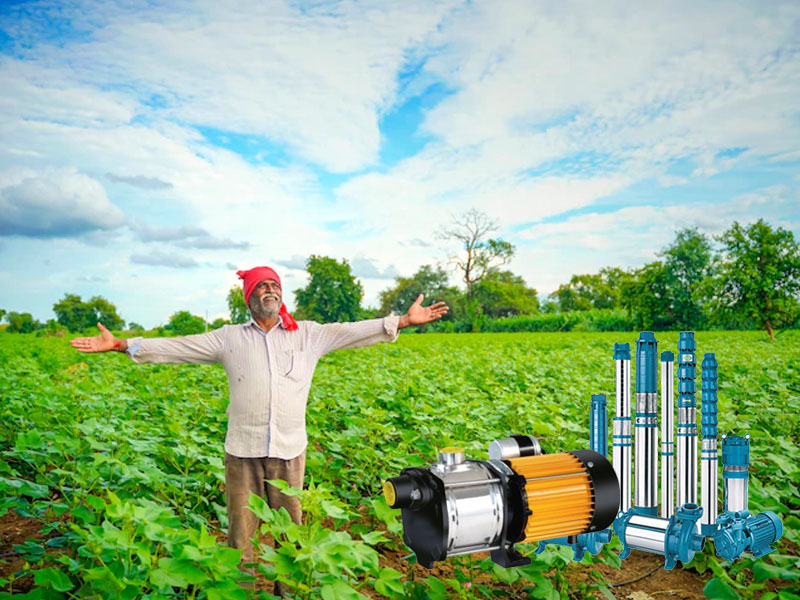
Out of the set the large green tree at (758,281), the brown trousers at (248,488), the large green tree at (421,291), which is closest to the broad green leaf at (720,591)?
the brown trousers at (248,488)

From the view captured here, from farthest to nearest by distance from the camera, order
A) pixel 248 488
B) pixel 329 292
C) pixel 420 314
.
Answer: pixel 329 292, pixel 248 488, pixel 420 314

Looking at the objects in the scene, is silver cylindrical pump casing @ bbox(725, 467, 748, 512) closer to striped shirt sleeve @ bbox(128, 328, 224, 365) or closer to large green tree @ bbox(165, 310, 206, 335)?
striped shirt sleeve @ bbox(128, 328, 224, 365)

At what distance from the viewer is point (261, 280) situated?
344cm

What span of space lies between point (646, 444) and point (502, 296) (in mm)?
51490

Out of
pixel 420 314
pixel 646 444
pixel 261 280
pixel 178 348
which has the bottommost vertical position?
pixel 646 444

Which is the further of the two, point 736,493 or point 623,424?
point 623,424

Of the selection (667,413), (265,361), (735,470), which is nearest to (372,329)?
(265,361)

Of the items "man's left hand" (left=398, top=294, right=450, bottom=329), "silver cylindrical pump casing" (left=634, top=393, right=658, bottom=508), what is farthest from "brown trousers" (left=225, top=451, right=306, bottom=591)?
"silver cylindrical pump casing" (left=634, top=393, right=658, bottom=508)

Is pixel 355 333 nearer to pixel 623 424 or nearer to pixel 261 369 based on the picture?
pixel 261 369

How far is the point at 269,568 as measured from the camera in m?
2.61

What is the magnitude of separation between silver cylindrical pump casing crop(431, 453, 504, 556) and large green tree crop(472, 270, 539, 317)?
50.3m

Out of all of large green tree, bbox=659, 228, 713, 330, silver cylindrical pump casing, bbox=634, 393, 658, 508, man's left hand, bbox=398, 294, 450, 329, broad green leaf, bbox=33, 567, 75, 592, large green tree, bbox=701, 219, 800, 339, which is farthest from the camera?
large green tree, bbox=659, 228, 713, 330

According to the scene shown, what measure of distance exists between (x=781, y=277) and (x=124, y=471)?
21631 millimetres

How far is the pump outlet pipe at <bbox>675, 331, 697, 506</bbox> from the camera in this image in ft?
7.41
